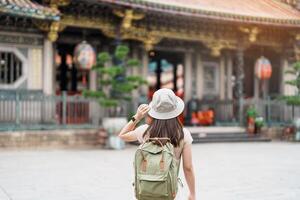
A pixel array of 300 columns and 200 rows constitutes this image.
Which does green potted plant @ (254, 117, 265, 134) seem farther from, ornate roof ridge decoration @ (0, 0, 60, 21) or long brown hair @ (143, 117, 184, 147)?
long brown hair @ (143, 117, 184, 147)

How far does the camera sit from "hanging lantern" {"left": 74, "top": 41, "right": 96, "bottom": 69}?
45.3 ft

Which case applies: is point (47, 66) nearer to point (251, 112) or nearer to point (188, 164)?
point (251, 112)

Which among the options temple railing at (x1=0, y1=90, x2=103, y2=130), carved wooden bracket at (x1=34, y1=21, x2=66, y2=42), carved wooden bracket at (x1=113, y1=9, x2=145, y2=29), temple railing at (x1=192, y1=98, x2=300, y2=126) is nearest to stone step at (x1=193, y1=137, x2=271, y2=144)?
temple railing at (x1=192, y1=98, x2=300, y2=126)

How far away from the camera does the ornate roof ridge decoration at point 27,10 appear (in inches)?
455

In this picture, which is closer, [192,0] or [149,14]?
[149,14]

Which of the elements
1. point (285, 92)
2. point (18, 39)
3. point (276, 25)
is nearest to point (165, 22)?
point (276, 25)

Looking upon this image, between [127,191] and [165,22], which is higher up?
[165,22]

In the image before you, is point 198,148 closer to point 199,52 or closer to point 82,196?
point 199,52

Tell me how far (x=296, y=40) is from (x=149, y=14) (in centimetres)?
641

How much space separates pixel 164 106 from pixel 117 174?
207 inches

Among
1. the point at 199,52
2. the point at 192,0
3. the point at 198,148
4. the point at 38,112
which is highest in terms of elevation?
the point at 192,0

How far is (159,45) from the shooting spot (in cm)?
1677

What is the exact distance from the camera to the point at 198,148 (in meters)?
13.1

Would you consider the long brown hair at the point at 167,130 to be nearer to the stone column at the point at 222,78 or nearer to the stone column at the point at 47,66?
the stone column at the point at 47,66
